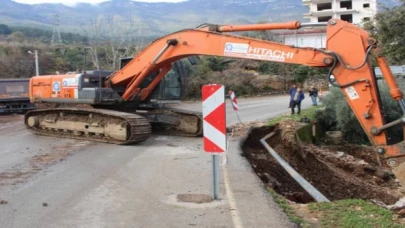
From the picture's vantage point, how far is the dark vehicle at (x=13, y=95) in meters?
29.6

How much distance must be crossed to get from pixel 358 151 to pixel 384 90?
8.89ft

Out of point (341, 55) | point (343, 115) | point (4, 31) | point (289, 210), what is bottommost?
point (289, 210)

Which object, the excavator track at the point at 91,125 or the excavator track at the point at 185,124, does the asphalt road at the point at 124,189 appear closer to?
the excavator track at the point at 91,125

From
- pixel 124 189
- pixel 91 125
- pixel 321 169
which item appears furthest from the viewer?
pixel 91 125

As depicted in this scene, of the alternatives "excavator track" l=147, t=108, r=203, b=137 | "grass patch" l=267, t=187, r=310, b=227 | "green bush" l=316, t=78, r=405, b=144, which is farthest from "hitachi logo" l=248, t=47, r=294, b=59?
"green bush" l=316, t=78, r=405, b=144

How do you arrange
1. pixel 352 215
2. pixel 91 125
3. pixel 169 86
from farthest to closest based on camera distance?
pixel 169 86
pixel 91 125
pixel 352 215

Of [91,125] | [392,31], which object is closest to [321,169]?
[392,31]

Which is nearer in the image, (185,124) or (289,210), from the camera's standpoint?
(289,210)

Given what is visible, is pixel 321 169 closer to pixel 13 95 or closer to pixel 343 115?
pixel 343 115

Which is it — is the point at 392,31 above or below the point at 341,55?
above

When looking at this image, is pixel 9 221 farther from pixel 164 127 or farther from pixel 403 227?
pixel 164 127

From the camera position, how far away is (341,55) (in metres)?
8.87

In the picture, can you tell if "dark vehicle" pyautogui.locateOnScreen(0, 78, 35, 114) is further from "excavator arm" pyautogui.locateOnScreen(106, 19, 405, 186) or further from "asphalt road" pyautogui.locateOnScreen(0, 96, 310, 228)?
"excavator arm" pyautogui.locateOnScreen(106, 19, 405, 186)

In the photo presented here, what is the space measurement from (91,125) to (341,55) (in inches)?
326
